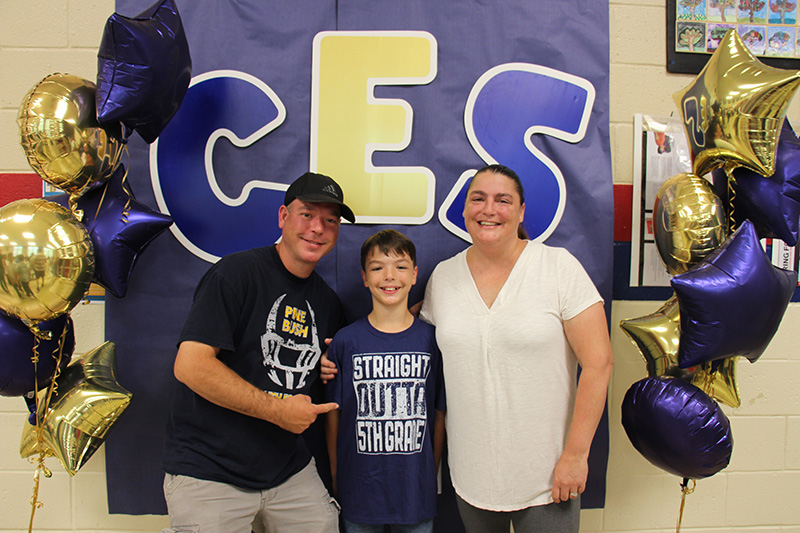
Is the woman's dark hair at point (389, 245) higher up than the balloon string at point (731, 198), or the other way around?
the balloon string at point (731, 198)

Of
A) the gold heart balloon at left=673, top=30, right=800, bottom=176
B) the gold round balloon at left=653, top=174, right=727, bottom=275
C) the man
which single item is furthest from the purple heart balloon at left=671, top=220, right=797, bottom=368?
the man

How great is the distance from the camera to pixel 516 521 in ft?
3.82

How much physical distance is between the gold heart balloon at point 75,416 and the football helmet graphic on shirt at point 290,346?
40 cm

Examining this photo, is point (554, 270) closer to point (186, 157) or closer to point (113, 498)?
point (186, 157)

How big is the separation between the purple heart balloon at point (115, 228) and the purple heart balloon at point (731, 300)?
4.62 ft

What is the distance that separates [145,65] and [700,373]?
1.71 m

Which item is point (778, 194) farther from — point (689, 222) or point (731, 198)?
point (689, 222)

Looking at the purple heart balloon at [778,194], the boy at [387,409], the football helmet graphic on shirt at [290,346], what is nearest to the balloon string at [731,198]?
the purple heart balloon at [778,194]

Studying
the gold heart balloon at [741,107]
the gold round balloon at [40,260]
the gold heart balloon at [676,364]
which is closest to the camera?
the gold round balloon at [40,260]

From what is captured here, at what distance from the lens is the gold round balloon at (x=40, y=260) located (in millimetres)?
1001

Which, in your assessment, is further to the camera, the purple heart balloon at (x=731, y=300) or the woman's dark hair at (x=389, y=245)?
the woman's dark hair at (x=389, y=245)

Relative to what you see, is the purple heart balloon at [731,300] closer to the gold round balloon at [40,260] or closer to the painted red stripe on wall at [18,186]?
the gold round balloon at [40,260]

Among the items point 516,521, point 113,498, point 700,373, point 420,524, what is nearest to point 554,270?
point 700,373

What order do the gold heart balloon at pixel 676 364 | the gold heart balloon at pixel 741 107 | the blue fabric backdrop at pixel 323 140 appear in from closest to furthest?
the gold heart balloon at pixel 741 107
the gold heart balloon at pixel 676 364
the blue fabric backdrop at pixel 323 140
